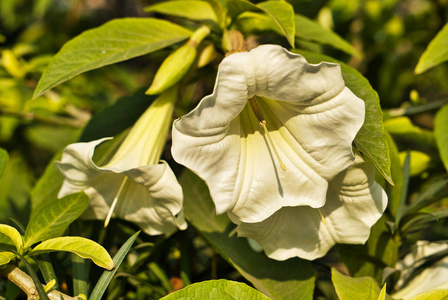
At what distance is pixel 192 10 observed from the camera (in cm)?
111

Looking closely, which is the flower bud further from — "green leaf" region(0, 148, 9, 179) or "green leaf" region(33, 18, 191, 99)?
"green leaf" region(0, 148, 9, 179)

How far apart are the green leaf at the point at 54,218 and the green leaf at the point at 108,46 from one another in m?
0.20

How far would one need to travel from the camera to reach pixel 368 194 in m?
0.86

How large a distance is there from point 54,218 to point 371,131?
1.87ft

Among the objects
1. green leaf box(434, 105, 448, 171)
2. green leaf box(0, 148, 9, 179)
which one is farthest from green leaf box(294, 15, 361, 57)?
green leaf box(0, 148, 9, 179)

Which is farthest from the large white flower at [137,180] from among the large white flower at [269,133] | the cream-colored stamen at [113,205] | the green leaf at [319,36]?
the green leaf at [319,36]

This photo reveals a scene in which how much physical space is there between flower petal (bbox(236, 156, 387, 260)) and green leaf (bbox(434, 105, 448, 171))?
207mm

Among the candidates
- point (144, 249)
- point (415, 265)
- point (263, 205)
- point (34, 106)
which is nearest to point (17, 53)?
point (34, 106)

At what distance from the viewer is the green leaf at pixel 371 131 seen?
738mm

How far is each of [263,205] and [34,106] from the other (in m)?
0.95

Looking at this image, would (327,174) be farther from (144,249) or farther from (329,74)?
(144,249)

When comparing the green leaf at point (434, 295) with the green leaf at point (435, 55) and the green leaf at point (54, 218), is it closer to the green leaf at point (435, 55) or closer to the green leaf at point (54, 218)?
the green leaf at point (435, 55)

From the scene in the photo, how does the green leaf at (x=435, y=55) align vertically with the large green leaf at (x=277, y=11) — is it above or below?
below

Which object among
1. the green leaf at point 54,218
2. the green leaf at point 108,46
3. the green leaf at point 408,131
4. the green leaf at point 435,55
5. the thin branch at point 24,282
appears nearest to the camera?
the thin branch at point 24,282
